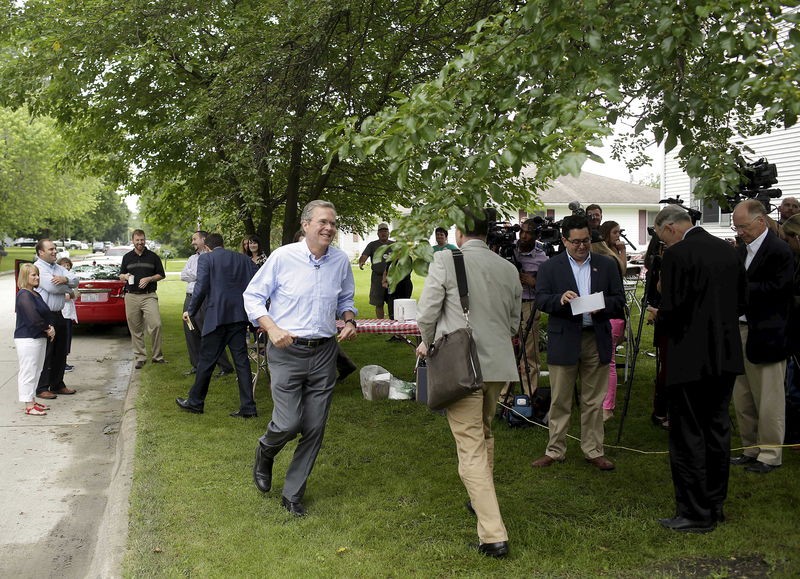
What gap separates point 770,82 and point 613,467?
3532 millimetres

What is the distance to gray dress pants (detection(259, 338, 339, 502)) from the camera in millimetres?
5258

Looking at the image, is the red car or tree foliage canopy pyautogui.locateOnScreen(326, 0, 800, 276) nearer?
tree foliage canopy pyautogui.locateOnScreen(326, 0, 800, 276)

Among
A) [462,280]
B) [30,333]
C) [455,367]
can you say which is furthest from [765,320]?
[30,333]

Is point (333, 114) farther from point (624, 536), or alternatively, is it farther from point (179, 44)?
point (624, 536)

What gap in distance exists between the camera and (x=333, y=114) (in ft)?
32.8

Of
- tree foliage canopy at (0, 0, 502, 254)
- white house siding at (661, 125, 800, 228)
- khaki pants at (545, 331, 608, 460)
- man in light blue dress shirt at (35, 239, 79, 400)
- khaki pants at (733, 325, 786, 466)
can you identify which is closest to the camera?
khaki pants at (733, 325, 786, 466)

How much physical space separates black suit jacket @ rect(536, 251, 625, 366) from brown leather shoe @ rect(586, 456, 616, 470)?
2.62 ft

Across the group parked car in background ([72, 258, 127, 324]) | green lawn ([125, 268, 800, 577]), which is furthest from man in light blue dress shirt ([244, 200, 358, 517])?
parked car in background ([72, 258, 127, 324])

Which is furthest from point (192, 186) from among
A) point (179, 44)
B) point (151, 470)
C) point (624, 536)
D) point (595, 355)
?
point (624, 536)

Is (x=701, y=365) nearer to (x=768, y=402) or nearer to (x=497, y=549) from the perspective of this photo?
(x=768, y=402)

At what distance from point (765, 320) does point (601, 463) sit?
1.70m

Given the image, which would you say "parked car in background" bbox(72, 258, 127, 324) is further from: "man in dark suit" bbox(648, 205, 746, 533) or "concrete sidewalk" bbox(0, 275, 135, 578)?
"man in dark suit" bbox(648, 205, 746, 533)

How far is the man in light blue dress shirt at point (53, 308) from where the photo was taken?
9.51m

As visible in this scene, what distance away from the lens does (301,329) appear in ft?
17.3
